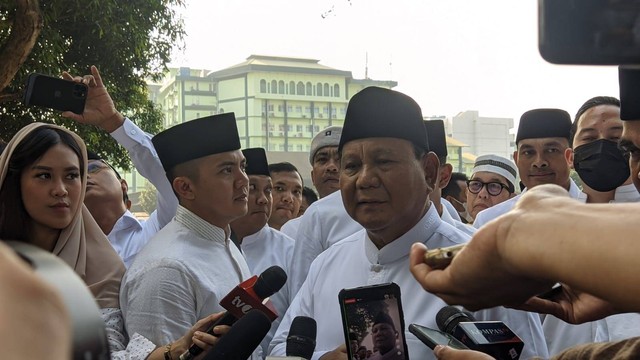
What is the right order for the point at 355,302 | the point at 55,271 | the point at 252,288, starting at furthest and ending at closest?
the point at 252,288 < the point at 355,302 < the point at 55,271

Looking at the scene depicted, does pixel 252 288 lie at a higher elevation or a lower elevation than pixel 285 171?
lower

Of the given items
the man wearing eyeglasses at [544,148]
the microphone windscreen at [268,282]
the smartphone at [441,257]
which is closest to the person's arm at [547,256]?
the smartphone at [441,257]

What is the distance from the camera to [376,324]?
2443 millimetres

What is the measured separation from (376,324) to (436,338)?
1.12 feet

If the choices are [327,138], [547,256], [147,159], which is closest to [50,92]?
[147,159]

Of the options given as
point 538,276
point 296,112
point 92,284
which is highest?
point 296,112

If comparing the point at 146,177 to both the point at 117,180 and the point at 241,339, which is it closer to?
the point at 117,180

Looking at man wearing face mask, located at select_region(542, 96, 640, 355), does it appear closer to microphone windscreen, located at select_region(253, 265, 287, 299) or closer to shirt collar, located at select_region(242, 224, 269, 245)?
microphone windscreen, located at select_region(253, 265, 287, 299)

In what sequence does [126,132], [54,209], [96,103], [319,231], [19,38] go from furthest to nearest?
1. [19,38]
2. [319,231]
3. [126,132]
4. [96,103]
5. [54,209]

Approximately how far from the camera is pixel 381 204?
328 centimetres

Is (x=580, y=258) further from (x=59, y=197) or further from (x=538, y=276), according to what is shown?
(x=59, y=197)

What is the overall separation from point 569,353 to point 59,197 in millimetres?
2421

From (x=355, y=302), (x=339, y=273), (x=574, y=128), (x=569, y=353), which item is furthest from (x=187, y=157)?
(x=569, y=353)

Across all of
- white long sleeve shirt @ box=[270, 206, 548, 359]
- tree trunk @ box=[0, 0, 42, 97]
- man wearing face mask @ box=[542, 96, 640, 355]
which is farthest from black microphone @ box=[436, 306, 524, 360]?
tree trunk @ box=[0, 0, 42, 97]
